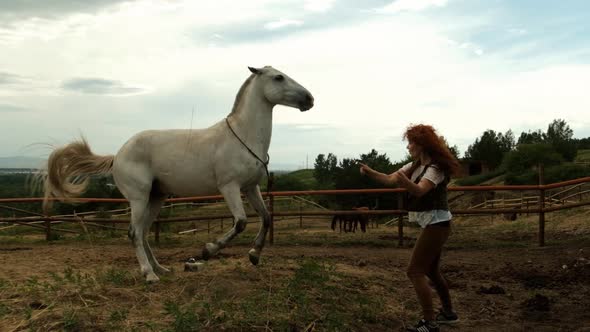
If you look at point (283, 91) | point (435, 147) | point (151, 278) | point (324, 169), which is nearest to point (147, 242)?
point (151, 278)

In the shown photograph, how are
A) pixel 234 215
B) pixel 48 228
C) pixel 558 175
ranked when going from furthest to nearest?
1. pixel 558 175
2. pixel 48 228
3. pixel 234 215

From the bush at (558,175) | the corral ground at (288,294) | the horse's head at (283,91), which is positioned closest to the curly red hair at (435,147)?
the horse's head at (283,91)

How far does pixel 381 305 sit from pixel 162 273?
2.13 m

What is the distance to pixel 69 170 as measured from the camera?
5344mm

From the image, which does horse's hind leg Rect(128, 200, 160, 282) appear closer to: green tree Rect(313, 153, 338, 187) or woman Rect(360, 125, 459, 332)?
woman Rect(360, 125, 459, 332)

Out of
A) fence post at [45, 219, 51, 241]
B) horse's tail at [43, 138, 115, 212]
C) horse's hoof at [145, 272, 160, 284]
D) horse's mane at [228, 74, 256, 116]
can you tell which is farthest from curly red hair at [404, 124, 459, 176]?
fence post at [45, 219, 51, 241]

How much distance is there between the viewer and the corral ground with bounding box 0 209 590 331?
12.2 feet

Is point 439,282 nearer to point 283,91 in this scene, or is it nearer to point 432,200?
point 432,200

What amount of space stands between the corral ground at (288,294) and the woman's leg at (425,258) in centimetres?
46

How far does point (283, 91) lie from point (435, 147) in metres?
1.61

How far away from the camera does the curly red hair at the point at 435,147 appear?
152 inches

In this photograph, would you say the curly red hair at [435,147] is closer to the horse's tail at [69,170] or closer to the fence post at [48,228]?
the horse's tail at [69,170]

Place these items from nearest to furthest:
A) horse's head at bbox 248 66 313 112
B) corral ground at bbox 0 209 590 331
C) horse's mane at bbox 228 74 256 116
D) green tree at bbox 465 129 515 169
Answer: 1. corral ground at bbox 0 209 590 331
2. horse's head at bbox 248 66 313 112
3. horse's mane at bbox 228 74 256 116
4. green tree at bbox 465 129 515 169

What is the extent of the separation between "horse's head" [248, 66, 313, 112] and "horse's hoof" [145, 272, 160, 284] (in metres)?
1.92
